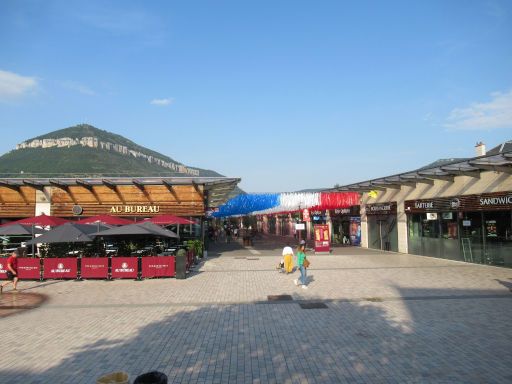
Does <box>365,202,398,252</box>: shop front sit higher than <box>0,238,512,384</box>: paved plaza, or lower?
higher

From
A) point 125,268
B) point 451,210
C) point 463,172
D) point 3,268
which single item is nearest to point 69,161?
point 3,268

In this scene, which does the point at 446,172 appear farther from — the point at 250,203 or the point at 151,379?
the point at 151,379

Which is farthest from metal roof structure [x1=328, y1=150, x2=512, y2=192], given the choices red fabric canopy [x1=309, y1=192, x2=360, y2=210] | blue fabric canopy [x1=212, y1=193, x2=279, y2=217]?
blue fabric canopy [x1=212, y1=193, x2=279, y2=217]

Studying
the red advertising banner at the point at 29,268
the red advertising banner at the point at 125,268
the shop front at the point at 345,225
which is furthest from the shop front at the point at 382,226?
the red advertising banner at the point at 29,268

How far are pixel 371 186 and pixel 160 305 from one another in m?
20.0

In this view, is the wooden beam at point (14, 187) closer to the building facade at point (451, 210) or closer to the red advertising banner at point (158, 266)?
the red advertising banner at point (158, 266)

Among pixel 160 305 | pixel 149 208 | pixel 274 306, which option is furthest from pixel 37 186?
pixel 274 306

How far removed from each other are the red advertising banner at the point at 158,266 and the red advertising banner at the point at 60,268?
2824mm

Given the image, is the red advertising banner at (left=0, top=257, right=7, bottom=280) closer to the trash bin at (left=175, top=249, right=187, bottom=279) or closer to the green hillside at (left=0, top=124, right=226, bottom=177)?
the trash bin at (left=175, top=249, right=187, bottom=279)

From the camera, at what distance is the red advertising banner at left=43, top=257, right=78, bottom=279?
16.6m

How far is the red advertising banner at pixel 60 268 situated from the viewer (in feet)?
54.6

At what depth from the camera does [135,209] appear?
2458 centimetres

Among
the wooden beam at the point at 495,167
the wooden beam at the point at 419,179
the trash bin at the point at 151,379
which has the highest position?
the wooden beam at the point at 419,179

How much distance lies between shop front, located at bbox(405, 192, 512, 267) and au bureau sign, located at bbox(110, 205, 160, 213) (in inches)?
609
